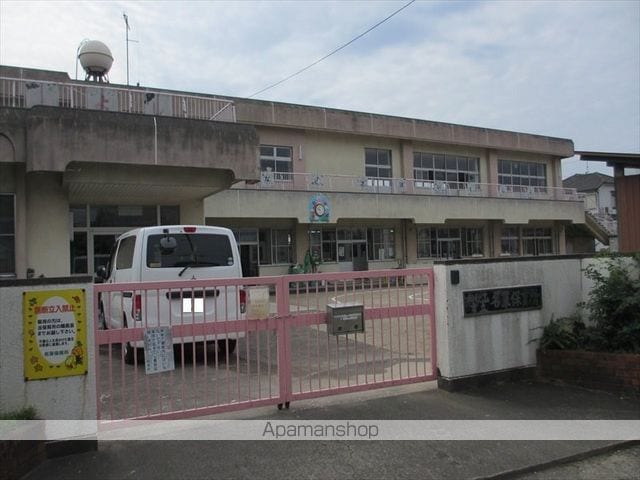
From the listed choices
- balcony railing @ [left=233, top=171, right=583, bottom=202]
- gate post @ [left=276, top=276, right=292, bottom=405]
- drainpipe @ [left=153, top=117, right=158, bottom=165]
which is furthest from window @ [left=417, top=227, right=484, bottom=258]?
gate post @ [left=276, top=276, right=292, bottom=405]

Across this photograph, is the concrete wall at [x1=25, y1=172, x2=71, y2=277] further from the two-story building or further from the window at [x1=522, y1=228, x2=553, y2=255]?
the window at [x1=522, y1=228, x2=553, y2=255]

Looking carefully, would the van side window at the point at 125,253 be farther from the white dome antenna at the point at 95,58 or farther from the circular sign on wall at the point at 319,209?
the circular sign on wall at the point at 319,209

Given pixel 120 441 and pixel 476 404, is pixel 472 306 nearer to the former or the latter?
pixel 476 404

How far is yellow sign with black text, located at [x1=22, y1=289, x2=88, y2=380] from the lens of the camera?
13.1 ft

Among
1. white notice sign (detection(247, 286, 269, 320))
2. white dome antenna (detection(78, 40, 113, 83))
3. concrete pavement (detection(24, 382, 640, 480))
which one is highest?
white dome antenna (detection(78, 40, 113, 83))

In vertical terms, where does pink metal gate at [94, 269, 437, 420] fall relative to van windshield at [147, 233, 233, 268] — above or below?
below

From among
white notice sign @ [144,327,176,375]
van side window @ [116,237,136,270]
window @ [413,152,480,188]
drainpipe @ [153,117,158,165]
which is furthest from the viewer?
window @ [413,152,480,188]

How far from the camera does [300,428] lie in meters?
4.76

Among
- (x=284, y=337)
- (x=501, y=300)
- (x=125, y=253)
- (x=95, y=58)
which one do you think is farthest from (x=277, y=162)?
(x=284, y=337)

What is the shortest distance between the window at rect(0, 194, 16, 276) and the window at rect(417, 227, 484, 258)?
2207 cm

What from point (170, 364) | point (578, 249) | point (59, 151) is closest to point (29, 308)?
point (170, 364)

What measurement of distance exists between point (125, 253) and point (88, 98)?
5.11m

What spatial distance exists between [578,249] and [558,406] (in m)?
39.7

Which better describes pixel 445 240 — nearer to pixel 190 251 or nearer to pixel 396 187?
pixel 396 187
